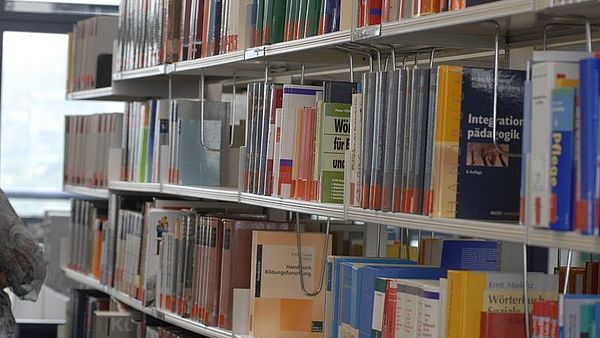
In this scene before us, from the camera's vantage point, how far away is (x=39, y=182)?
24.3 feet

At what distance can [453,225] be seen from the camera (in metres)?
2.21

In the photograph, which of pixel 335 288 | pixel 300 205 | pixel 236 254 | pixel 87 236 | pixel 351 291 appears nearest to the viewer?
pixel 351 291

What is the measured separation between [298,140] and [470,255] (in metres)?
0.54

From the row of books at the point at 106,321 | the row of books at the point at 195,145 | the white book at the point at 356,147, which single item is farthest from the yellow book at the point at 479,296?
the row of books at the point at 195,145

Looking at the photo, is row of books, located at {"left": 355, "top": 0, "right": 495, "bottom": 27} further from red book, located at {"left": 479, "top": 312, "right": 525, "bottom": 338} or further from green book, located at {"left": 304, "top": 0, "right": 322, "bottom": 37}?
red book, located at {"left": 479, "top": 312, "right": 525, "bottom": 338}

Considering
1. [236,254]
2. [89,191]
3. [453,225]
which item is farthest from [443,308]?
[89,191]

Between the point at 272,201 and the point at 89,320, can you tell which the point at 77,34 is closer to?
the point at 89,320

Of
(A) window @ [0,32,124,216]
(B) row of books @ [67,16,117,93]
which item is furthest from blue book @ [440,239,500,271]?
(A) window @ [0,32,124,216]

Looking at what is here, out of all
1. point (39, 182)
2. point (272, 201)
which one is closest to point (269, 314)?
point (272, 201)

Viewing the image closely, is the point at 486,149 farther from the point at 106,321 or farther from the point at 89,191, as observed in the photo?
the point at 89,191

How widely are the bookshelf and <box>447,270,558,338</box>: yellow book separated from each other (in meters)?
0.10

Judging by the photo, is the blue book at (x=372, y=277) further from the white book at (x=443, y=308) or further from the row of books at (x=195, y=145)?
the row of books at (x=195, y=145)

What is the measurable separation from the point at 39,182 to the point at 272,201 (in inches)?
180

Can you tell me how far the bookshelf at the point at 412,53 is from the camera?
6.49 ft
